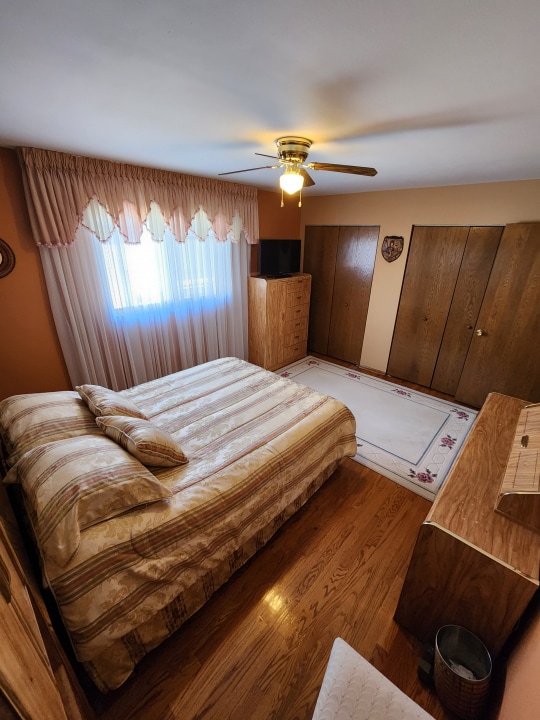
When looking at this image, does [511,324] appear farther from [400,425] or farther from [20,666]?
[20,666]

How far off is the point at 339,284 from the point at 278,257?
1.00 m

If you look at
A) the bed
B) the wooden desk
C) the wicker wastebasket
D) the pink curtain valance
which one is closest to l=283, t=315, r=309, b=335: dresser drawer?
the pink curtain valance

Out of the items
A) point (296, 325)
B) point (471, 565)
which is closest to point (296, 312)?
point (296, 325)

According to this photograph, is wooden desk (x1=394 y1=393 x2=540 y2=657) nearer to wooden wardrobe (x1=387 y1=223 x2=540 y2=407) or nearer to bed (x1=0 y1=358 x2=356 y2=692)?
bed (x1=0 y1=358 x2=356 y2=692)

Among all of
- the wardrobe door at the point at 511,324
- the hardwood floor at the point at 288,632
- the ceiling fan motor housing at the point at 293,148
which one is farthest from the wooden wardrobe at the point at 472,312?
the ceiling fan motor housing at the point at 293,148

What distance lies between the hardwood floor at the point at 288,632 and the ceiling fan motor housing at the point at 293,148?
2291 millimetres

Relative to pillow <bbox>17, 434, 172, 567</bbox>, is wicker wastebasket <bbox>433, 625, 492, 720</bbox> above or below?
below

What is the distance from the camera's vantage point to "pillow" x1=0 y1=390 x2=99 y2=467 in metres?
1.40

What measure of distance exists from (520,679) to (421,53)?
6.93 feet

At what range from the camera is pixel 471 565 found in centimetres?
114

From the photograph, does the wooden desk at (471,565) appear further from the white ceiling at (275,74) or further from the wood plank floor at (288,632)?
the white ceiling at (275,74)

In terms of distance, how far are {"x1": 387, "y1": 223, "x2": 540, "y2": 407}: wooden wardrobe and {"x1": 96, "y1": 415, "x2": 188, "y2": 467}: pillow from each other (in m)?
3.26

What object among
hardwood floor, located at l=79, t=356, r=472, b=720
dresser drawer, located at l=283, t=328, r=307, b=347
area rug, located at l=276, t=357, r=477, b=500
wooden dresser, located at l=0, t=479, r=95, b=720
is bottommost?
hardwood floor, located at l=79, t=356, r=472, b=720

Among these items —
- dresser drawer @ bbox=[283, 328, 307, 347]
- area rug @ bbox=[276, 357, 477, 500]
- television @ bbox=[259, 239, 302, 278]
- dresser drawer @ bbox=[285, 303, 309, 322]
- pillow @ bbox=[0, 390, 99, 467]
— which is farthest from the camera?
dresser drawer @ bbox=[283, 328, 307, 347]
